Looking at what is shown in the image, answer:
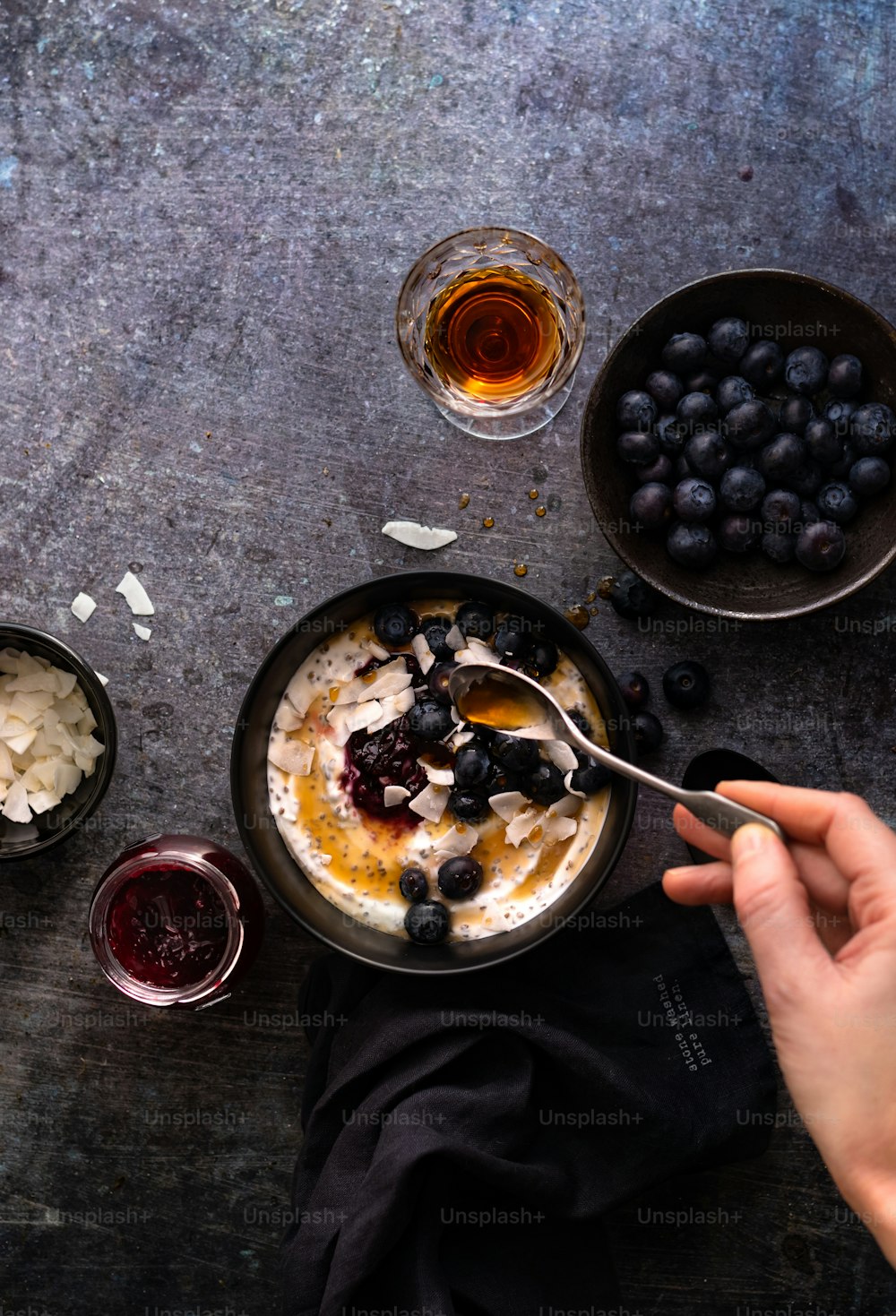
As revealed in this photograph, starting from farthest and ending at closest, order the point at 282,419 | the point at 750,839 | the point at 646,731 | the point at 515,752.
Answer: the point at 282,419 < the point at 646,731 < the point at 515,752 < the point at 750,839

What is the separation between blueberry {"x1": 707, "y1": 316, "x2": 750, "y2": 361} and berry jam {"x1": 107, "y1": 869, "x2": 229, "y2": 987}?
67.8 inches

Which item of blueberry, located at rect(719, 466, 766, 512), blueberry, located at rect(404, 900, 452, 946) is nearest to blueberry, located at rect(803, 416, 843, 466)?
blueberry, located at rect(719, 466, 766, 512)

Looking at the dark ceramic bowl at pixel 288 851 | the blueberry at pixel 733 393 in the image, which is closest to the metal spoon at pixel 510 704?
the dark ceramic bowl at pixel 288 851

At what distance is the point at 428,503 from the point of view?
104 inches

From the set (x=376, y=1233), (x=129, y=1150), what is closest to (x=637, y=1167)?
(x=376, y=1233)

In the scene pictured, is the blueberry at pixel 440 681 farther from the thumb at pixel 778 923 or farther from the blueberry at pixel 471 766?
the thumb at pixel 778 923

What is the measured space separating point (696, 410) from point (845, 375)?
350mm

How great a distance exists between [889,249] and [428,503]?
132 centimetres

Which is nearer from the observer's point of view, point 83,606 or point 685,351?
point 685,351

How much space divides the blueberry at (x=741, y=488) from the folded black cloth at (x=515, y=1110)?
0.96 metres

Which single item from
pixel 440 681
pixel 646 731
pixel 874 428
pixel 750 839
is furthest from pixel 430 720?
pixel 874 428

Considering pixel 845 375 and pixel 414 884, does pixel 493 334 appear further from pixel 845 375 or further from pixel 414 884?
pixel 414 884

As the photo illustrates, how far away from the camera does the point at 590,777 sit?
2326 millimetres

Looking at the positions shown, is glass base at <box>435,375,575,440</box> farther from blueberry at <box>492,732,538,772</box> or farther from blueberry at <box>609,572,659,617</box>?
blueberry at <box>492,732,538,772</box>
